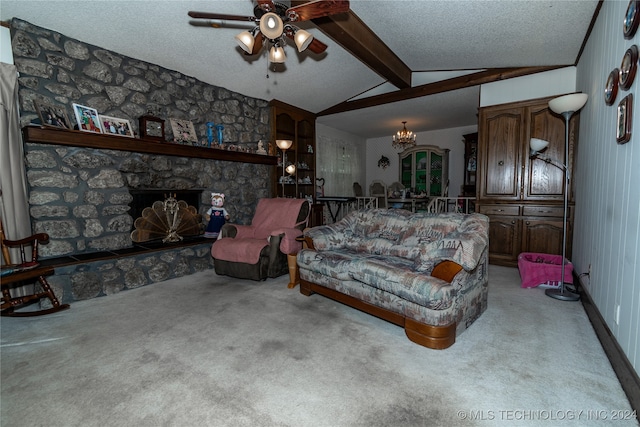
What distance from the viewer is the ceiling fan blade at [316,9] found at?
209cm

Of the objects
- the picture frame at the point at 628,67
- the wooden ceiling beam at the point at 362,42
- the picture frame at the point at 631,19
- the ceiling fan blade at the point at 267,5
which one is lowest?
the picture frame at the point at 628,67

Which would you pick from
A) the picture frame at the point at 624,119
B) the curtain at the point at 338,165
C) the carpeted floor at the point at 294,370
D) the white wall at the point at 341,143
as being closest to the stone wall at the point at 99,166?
the carpeted floor at the point at 294,370

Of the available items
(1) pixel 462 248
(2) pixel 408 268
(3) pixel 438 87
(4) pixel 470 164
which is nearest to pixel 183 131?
(2) pixel 408 268

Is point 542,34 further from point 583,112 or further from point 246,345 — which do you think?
point 246,345

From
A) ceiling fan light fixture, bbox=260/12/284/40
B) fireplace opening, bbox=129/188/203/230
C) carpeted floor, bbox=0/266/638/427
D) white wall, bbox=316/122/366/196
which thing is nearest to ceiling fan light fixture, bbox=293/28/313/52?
ceiling fan light fixture, bbox=260/12/284/40

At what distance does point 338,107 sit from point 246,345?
5.12 metres

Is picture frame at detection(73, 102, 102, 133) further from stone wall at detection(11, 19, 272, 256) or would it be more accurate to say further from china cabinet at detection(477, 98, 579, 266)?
china cabinet at detection(477, 98, 579, 266)

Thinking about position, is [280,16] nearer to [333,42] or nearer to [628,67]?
[333,42]

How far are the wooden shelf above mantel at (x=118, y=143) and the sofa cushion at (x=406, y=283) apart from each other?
2.75 metres

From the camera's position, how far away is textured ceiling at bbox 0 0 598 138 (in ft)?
8.78

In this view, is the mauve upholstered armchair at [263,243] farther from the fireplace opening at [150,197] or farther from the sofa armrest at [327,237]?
the fireplace opening at [150,197]

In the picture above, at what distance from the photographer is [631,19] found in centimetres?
170

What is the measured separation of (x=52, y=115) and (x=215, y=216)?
78.5 inches

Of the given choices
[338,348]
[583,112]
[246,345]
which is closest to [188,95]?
[246,345]
